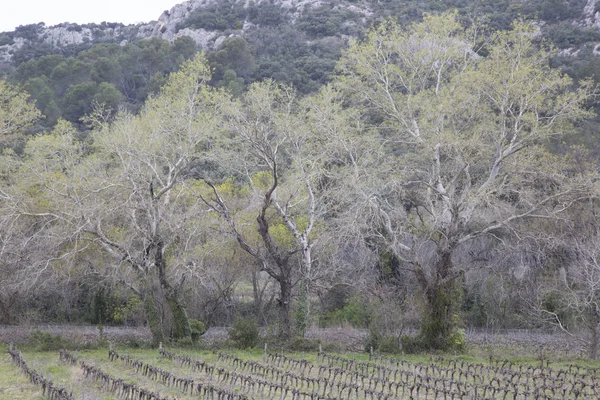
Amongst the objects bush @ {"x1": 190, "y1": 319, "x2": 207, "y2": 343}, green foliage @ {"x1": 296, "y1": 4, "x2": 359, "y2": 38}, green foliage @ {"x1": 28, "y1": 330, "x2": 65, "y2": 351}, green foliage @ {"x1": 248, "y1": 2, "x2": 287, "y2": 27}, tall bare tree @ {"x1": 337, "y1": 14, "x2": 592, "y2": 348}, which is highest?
green foliage @ {"x1": 248, "y1": 2, "x2": 287, "y2": 27}

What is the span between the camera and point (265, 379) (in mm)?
14180

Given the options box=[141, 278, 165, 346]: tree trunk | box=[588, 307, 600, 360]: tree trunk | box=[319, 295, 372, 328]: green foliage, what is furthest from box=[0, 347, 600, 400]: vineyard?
box=[319, 295, 372, 328]: green foliage

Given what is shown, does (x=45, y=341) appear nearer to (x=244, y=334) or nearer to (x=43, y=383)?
(x=244, y=334)

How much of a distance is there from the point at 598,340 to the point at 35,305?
80.3ft

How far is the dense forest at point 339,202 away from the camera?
19766 mm

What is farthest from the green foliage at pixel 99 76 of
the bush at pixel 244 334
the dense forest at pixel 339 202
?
the bush at pixel 244 334

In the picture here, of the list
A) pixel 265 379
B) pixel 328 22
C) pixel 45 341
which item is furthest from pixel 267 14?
pixel 265 379

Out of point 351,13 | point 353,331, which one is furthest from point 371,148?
point 351,13

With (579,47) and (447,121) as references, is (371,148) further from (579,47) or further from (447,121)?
(579,47)

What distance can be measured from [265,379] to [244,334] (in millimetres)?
5404

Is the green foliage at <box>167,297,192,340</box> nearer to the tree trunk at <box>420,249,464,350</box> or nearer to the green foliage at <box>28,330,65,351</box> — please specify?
the green foliage at <box>28,330,65,351</box>

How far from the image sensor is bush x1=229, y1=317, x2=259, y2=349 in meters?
19.5

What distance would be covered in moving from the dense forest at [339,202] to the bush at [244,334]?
4.03ft

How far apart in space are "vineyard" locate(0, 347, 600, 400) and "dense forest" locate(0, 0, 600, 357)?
8.80 ft
